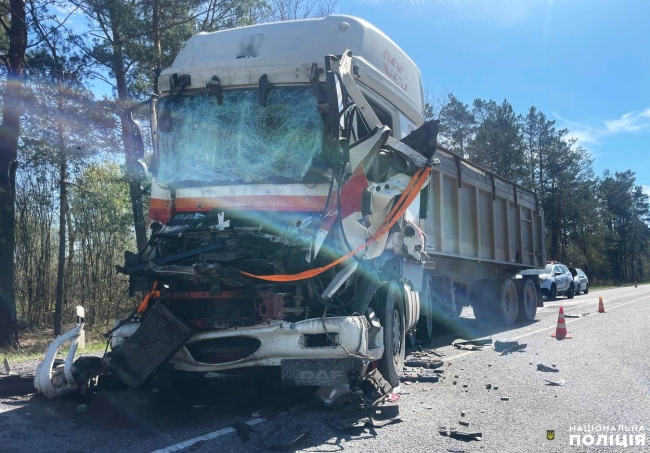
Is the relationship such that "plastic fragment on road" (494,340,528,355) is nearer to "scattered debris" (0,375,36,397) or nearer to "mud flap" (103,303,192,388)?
"mud flap" (103,303,192,388)

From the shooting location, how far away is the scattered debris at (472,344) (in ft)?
29.7

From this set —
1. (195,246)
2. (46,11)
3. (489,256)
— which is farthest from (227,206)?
(46,11)

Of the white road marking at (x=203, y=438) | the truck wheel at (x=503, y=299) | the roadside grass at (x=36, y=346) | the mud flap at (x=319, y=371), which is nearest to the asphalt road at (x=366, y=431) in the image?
the white road marking at (x=203, y=438)

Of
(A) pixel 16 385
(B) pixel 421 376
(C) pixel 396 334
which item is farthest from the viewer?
(B) pixel 421 376

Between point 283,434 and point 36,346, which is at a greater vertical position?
point 283,434

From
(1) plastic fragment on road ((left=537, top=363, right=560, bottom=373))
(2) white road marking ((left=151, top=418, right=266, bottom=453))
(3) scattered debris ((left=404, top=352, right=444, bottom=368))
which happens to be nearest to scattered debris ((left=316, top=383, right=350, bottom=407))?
(2) white road marking ((left=151, top=418, right=266, bottom=453))

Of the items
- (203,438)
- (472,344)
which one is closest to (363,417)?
(203,438)

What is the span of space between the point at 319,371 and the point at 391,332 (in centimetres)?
137

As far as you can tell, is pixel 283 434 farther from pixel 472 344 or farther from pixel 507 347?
pixel 472 344

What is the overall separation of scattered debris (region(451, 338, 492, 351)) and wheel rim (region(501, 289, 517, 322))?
11.0ft

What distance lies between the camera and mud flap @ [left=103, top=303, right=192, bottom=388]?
4.61 m

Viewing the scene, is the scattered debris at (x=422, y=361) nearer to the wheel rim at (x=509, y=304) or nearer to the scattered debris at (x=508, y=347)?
the scattered debris at (x=508, y=347)

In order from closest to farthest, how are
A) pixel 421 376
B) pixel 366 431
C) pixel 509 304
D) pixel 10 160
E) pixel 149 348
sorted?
pixel 366 431
pixel 149 348
pixel 421 376
pixel 10 160
pixel 509 304

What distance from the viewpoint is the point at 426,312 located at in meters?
8.89
